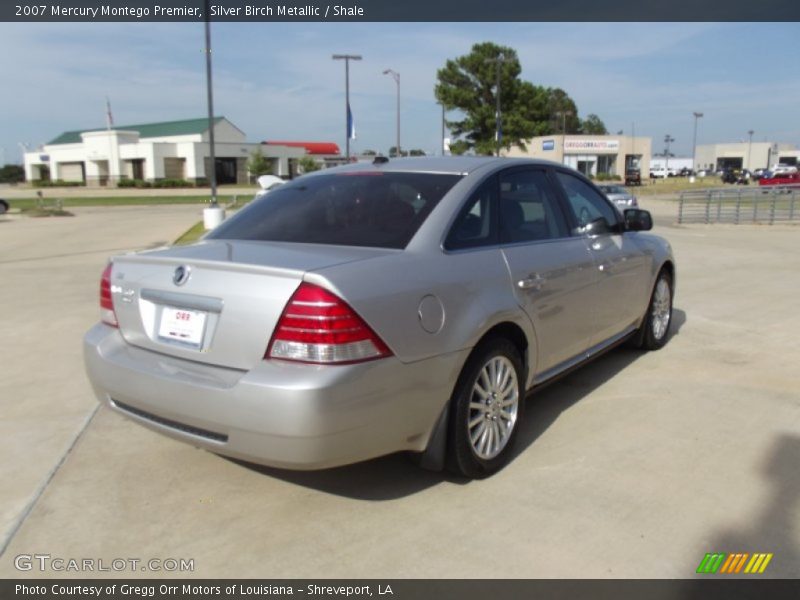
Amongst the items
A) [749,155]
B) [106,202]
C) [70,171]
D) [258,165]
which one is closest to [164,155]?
[258,165]

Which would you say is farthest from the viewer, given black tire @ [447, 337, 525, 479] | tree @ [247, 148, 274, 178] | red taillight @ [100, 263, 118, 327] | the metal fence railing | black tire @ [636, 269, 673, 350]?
tree @ [247, 148, 274, 178]

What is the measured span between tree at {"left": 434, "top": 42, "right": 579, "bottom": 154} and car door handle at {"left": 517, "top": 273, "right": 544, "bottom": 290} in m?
54.1

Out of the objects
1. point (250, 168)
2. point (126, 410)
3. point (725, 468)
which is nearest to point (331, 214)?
point (126, 410)

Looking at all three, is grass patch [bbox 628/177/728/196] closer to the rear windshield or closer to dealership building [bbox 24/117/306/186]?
dealership building [bbox 24/117/306/186]

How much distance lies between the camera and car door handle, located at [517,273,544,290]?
3.80 meters

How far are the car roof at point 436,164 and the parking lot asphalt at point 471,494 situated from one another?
1626 mm

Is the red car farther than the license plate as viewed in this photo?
Yes

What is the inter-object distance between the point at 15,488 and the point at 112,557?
0.97 m

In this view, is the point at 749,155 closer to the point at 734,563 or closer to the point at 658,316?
the point at 658,316

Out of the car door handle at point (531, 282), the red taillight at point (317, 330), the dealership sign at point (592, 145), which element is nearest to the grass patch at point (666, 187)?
the dealership sign at point (592, 145)

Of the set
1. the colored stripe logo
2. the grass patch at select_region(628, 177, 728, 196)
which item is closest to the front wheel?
the colored stripe logo
